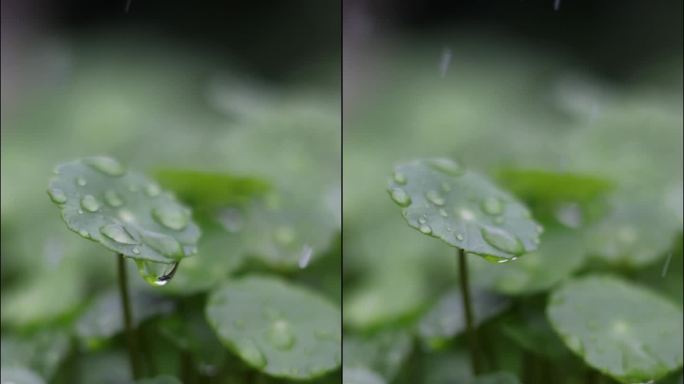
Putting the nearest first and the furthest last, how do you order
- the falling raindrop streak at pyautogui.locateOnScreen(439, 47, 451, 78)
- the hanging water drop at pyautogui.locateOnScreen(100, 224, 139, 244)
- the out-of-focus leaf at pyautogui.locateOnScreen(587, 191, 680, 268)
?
the hanging water drop at pyautogui.locateOnScreen(100, 224, 139, 244) → the out-of-focus leaf at pyautogui.locateOnScreen(587, 191, 680, 268) → the falling raindrop streak at pyautogui.locateOnScreen(439, 47, 451, 78)

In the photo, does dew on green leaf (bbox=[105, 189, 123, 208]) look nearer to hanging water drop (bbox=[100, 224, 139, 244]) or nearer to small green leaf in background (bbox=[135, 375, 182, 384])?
hanging water drop (bbox=[100, 224, 139, 244])

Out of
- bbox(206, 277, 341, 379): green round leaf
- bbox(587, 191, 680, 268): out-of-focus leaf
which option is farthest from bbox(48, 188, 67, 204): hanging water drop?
bbox(587, 191, 680, 268): out-of-focus leaf

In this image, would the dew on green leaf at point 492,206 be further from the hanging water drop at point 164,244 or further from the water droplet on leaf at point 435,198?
the hanging water drop at point 164,244

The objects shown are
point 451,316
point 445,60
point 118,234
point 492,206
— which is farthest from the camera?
point 445,60

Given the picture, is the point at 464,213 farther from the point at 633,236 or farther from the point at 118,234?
the point at 633,236

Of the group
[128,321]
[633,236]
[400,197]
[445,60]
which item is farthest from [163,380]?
[445,60]

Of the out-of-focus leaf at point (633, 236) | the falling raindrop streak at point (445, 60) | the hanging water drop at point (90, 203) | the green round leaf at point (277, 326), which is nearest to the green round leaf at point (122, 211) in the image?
the hanging water drop at point (90, 203)
